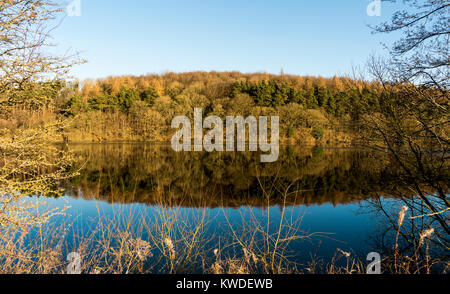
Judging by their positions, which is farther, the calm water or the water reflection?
the water reflection

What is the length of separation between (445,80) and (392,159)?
3929 mm

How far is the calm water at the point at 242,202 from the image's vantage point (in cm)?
578

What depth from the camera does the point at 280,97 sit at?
138 feet

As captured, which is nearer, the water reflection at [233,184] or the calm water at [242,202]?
the calm water at [242,202]

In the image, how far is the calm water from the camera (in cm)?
578

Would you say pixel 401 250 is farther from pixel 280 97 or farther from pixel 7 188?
pixel 280 97

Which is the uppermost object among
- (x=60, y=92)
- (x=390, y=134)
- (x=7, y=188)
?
(x=60, y=92)

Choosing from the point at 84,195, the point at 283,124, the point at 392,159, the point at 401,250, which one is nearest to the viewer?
the point at 401,250

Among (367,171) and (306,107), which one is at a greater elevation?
(306,107)

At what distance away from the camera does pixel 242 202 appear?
9461 mm

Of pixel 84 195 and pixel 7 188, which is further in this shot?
pixel 84 195

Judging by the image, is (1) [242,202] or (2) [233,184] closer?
(1) [242,202]
